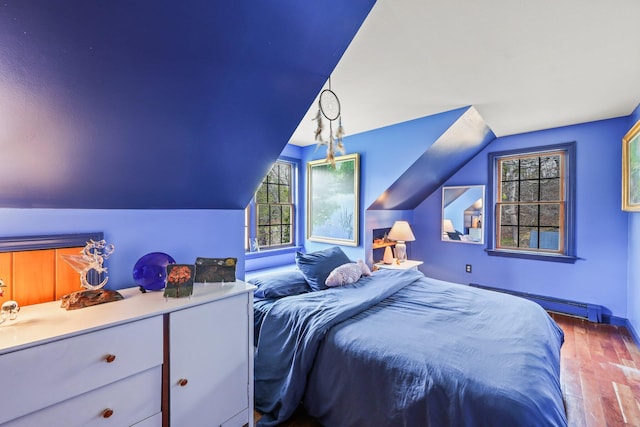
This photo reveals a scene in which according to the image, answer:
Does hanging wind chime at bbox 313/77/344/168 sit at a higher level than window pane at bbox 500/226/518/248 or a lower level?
higher

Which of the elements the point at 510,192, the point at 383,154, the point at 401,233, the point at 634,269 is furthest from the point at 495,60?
the point at 634,269

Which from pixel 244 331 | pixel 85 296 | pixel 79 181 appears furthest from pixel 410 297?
pixel 79 181

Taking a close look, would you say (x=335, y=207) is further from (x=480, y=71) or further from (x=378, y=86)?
(x=480, y=71)

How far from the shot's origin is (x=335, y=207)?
13.1ft

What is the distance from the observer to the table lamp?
3996 mm

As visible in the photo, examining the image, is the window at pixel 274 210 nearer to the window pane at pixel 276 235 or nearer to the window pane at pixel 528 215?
the window pane at pixel 276 235

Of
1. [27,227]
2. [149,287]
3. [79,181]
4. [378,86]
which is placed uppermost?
[378,86]

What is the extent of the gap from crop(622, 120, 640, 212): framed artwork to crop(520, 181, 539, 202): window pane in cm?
88

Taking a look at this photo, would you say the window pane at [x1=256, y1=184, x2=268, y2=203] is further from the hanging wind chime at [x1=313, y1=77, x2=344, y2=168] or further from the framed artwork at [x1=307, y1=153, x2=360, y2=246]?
the hanging wind chime at [x1=313, y1=77, x2=344, y2=168]

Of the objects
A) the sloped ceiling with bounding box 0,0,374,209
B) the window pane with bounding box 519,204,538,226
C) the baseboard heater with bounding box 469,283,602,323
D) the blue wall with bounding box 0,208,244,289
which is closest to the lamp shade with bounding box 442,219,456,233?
the window pane with bounding box 519,204,538,226

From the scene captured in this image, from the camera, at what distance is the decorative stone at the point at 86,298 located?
131cm

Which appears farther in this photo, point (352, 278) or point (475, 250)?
point (475, 250)

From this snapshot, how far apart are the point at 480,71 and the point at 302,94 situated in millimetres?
1461

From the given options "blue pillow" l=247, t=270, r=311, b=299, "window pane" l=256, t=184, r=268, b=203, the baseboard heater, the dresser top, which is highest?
"window pane" l=256, t=184, r=268, b=203
